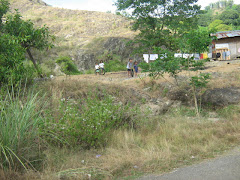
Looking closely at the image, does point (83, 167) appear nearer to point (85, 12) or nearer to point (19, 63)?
point (19, 63)

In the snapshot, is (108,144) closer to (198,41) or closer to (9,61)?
(9,61)

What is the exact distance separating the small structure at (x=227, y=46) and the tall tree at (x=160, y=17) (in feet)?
19.9

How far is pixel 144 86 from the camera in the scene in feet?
39.6

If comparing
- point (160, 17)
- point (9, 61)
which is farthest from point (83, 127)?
point (160, 17)

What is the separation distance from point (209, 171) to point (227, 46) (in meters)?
24.3

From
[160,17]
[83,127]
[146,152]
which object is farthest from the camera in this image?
[160,17]

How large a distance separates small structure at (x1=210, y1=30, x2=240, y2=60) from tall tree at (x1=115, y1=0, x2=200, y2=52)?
6.05 m

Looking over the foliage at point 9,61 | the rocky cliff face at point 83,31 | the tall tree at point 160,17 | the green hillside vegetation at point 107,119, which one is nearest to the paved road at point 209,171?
the green hillside vegetation at point 107,119

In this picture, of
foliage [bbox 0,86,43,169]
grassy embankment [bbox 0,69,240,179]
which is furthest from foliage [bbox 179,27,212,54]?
foliage [bbox 0,86,43,169]

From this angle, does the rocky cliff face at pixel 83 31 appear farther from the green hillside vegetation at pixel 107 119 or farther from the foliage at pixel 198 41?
the foliage at pixel 198 41

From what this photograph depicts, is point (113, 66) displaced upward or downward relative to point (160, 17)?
downward

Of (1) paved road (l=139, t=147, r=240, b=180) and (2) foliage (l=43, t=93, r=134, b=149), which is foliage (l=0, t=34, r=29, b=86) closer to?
(2) foliage (l=43, t=93, r=134, b=149)

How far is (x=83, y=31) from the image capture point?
125ft

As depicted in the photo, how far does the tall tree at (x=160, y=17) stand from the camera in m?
20.4
